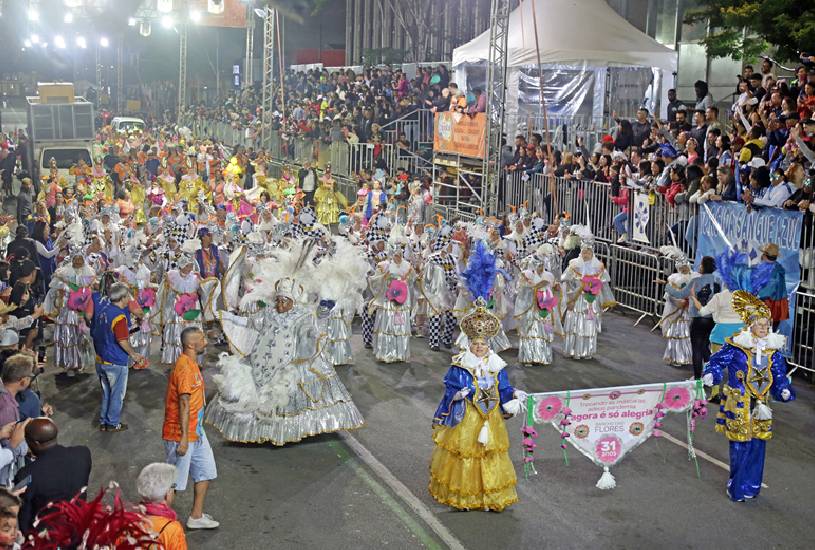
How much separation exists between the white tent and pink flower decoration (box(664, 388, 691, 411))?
14738 millimetres

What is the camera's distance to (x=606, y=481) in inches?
379

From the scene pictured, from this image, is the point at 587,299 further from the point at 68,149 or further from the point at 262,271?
the point at 68,149

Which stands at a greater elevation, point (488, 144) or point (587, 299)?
point (488, 144)

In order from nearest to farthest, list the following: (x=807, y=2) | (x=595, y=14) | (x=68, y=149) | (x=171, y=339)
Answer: (x=171, y=339) < (x=807, y=2) < (x=595, y=14) < (x=68, y=149)

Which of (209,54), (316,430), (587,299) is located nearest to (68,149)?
(587,299)

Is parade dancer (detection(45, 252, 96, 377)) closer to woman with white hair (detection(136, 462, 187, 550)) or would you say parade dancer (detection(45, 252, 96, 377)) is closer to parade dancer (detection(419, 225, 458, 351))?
parade dancer (detection(419, 225, 458, 351))

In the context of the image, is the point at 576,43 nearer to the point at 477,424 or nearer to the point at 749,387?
the point at 749,387

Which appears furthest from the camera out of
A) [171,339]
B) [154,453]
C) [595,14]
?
[595,14]

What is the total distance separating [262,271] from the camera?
11.0m

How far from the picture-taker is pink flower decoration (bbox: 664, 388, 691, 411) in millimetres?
9680

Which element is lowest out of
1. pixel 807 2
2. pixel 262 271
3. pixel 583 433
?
pixel 583 433

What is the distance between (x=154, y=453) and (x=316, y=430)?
5.53ft

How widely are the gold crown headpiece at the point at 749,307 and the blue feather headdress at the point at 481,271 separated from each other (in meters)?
5.39

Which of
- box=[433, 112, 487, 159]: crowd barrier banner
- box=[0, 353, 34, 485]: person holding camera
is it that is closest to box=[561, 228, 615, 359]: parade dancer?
box=[433, 112, 487, 159]: crowd barrier banner
